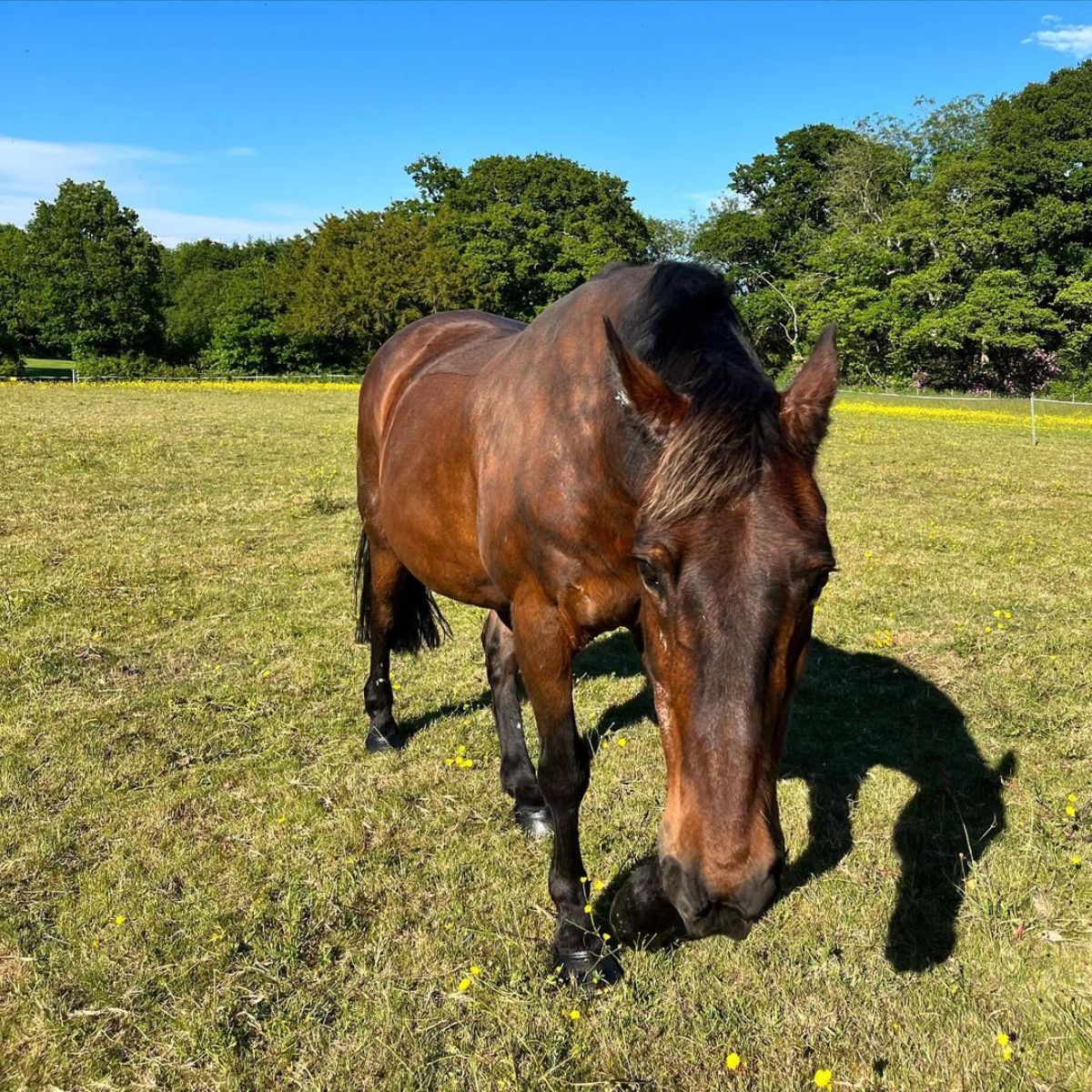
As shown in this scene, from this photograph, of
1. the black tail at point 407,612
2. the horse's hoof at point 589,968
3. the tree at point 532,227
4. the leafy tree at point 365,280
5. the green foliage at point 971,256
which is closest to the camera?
the horse's hoof at point 589,968

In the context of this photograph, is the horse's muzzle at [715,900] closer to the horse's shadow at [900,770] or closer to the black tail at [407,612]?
the horse's shadow at [900,770]

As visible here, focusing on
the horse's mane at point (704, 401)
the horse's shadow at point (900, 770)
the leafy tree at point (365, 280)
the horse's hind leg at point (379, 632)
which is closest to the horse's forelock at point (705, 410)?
the horse's mane at point (704, 401)

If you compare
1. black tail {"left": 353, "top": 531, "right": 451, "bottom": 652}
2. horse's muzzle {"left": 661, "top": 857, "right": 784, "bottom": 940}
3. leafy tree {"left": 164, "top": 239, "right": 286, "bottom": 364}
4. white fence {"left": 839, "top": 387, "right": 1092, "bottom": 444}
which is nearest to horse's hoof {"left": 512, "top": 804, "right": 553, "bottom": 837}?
Result: black tail {"left": 353, "top": 531, "right": 451, "bottom": 652}

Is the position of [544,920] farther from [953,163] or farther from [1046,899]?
[953,163]

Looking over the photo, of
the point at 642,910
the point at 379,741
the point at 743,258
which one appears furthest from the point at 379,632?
the point at 743,258

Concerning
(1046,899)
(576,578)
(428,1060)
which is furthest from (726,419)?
(1046,899)

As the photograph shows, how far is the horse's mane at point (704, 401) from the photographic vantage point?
178cm

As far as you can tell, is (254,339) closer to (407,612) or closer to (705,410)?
(407,612)

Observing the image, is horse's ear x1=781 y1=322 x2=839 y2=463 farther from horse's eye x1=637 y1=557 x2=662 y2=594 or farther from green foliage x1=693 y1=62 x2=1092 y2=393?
green foliage x1=693 y1=62 x2=1092 y2=393

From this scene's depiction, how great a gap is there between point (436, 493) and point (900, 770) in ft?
9.46

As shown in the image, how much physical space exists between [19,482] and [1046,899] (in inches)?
516

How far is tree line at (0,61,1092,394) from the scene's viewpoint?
3900cm

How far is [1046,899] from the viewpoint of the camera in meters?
3.12

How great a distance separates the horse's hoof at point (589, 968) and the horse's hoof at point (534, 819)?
2.53 feet
